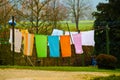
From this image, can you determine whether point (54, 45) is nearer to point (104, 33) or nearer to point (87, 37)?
point (87, 37)

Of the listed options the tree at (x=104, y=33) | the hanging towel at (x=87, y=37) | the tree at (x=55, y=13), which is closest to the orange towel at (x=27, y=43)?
the hanging towel at (x=87, y=37)

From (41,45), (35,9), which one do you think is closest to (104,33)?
(41,45)

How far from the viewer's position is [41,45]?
24078mm

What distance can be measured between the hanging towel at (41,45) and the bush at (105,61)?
4009mm

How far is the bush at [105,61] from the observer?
21.1m

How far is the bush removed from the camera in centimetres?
2113

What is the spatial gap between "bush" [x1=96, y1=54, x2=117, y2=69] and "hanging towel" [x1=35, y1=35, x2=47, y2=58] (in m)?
4.01

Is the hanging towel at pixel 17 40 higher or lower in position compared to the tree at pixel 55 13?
lower

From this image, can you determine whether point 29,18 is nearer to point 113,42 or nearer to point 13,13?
point 13,13

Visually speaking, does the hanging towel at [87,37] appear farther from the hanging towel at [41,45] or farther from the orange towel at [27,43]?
the orange towel at [27,43]

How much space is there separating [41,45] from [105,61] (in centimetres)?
460

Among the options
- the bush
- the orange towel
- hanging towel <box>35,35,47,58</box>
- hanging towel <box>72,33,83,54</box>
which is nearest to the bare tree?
hanging towel <box>72,33,83,54</box>

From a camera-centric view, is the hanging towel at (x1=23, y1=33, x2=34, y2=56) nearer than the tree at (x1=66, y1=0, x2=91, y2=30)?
Yes

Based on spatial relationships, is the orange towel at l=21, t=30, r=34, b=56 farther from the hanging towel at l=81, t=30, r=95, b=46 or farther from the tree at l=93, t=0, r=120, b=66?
the tree at l=93, t=0, r=120, b=66
